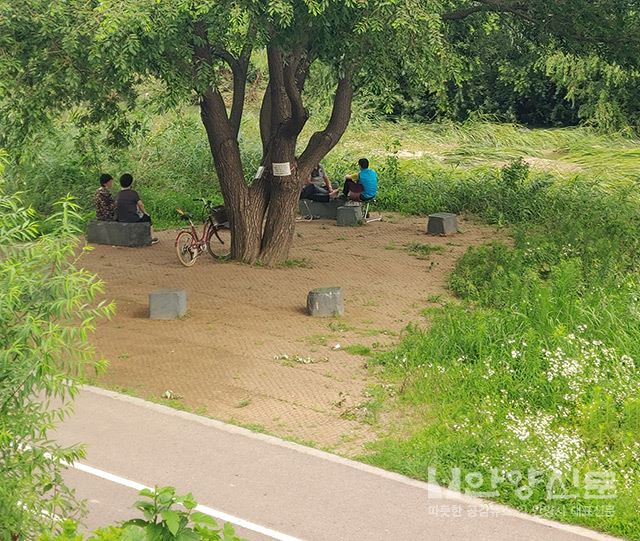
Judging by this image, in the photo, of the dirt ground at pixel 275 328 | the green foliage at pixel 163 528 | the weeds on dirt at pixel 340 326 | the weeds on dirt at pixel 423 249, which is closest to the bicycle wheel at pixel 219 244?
the dirt ground at pixel 275 328

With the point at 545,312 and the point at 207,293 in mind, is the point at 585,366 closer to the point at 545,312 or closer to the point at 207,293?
the point at 545,312

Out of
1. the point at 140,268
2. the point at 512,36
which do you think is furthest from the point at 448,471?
the point at 512,36

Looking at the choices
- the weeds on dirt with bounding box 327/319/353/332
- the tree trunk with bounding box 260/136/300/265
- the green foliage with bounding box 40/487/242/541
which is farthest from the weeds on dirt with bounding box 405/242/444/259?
the green foliage with bounding box 40/487/242/541

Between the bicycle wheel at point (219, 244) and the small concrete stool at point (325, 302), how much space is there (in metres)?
3.56

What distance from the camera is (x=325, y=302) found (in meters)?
13.5

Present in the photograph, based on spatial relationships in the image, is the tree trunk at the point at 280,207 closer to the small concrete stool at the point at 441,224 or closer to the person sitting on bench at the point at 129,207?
the person sitting on bench at the point at 129,207

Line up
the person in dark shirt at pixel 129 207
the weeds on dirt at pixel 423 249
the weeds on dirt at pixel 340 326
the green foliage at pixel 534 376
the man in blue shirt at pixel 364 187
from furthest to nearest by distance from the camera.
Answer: the man in blue shirt at pixel 364 187
the person in dark shirt at pixel 129 207
the weeds on dirt at pixel 423 249
the weeds on dirt at pixel 340 326
the green foliage at pixel 534 376

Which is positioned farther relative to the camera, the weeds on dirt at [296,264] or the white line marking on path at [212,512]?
the weeds on dirt at [296,264]

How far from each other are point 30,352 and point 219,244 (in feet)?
40.4

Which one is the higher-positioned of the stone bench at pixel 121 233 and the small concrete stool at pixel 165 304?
the stone bench at pixel 121 233

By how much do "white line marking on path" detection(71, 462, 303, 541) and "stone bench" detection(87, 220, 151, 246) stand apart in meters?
9.21

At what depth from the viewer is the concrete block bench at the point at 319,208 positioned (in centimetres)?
2070

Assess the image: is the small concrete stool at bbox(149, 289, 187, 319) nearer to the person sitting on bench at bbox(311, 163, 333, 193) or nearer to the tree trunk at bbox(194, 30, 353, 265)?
the tree trunk at bbox(194, 30, 353, 265)

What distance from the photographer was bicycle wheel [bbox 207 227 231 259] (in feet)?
55.7
